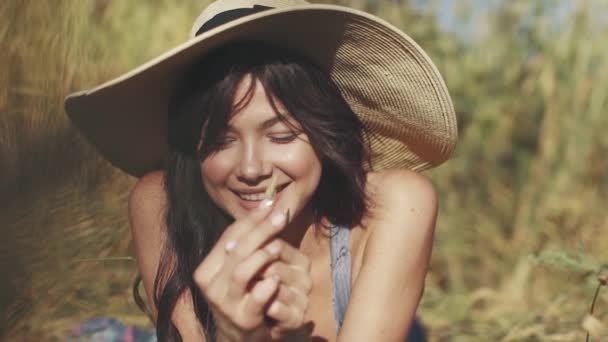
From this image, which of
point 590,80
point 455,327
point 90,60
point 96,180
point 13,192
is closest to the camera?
point 13,192

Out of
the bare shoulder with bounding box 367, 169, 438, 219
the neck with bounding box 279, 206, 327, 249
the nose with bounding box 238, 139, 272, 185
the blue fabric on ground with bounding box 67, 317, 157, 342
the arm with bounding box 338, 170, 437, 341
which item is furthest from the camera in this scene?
the blue fabric on ground with bounding box 67, 317, 157, 342

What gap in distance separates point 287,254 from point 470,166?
242 cm

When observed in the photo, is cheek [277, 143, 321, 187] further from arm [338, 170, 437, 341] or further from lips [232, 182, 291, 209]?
arm [338, 170, 437, 341]

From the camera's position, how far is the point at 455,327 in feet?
11.5

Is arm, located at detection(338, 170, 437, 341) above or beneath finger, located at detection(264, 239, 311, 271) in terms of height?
beneath

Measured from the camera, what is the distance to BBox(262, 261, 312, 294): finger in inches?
64.7

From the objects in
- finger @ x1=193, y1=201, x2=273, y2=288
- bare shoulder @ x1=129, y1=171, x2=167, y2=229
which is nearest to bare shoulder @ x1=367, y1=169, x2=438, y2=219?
bare shoulder @ x1=129, y1=171, x2=167, y2=229

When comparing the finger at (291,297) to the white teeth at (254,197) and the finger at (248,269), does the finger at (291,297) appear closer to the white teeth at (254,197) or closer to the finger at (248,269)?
the finger at (248,269)

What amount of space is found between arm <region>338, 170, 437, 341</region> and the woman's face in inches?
9.1

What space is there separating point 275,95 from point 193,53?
19cm

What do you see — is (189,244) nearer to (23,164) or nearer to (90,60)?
(23,164)

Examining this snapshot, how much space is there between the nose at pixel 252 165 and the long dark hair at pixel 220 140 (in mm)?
80

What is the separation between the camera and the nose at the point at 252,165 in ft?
6.62

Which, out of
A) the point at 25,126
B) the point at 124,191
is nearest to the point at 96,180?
the point at 124,191
